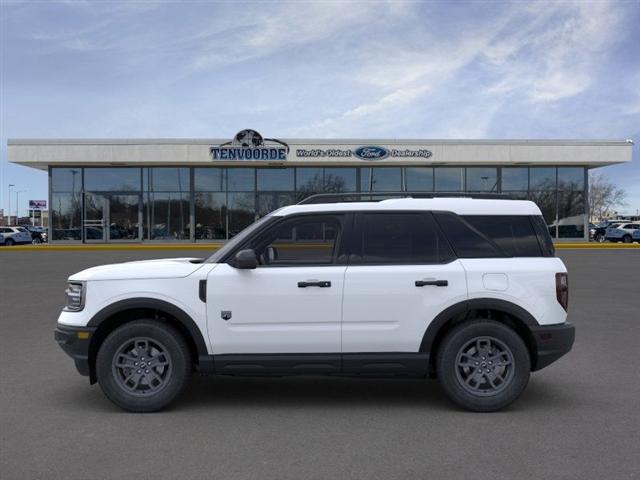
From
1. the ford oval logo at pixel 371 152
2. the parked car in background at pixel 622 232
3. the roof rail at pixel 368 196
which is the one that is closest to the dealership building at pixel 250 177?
the ford oval logo at pixel 371 152

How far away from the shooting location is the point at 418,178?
1484 inches

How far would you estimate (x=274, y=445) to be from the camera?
455 cm

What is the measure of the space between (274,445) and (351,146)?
32.0 meters

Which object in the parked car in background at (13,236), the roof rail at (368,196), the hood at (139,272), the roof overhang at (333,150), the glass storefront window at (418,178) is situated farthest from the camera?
the parked car in background at (13,236)

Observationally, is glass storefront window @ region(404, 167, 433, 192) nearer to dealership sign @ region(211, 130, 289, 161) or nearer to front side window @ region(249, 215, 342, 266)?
dealership sign @ region(211, 130, 289, 161)

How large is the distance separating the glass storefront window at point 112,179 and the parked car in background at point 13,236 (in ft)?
23.7

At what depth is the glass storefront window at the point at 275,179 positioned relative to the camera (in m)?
37.5

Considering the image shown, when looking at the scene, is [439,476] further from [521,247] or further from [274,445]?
[521,247]

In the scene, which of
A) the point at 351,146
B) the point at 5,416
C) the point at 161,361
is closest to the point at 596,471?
the point at 161,361

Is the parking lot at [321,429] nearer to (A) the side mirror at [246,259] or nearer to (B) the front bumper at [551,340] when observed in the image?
(B) the front bumper at [551,340]

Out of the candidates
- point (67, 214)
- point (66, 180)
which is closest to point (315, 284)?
point (67, 214)

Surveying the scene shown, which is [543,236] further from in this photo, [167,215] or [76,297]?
[167,215]

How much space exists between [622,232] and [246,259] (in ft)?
139

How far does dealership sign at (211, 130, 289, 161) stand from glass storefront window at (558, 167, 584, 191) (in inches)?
666
